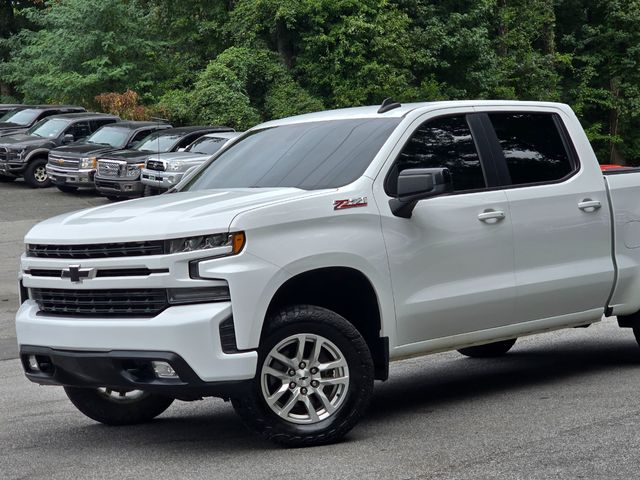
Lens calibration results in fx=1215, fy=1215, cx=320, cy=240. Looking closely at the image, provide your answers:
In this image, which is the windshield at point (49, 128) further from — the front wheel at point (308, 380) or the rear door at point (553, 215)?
the front wheel at point (308, 380)

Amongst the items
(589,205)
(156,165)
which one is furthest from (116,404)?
(156,165)

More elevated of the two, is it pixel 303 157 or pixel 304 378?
pixel 303 157

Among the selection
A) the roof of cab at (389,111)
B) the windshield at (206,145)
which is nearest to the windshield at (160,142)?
the windshield at (206,145)

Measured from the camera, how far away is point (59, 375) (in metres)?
6.71

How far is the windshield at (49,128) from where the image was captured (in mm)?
31406

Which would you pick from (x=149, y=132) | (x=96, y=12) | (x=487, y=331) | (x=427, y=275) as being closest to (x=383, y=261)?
(x=427, y=275)

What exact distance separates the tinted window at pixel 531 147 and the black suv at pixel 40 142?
78.4 ft

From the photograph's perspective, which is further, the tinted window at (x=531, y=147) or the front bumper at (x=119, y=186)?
the front bumper at (x=119, y=186)

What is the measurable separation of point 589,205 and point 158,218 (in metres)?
3.25

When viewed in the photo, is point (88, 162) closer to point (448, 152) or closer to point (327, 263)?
point (448, 152)

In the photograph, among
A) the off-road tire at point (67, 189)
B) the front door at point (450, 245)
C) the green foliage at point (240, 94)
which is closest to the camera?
the front door at point (450, 245)

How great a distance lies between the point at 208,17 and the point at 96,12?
14.3 feet

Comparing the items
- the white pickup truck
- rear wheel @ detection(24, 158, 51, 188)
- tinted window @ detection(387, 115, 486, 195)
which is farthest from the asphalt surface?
rear wheel @ detection(24, 158, 51, 188)

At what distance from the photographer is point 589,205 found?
8289mm
